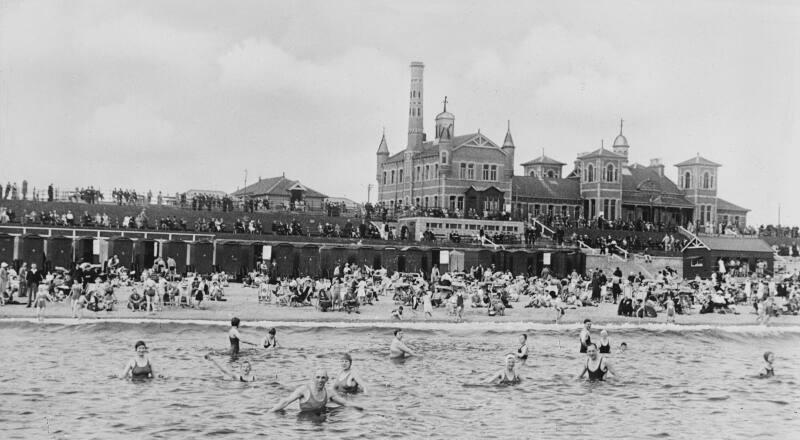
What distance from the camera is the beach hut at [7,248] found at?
153ft

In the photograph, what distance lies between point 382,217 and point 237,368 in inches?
1568

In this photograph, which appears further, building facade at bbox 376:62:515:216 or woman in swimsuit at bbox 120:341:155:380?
building facade at bbox 376:62:515:216

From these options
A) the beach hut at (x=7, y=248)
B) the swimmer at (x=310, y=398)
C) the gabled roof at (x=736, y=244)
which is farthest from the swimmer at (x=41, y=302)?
the gabled roof at (x=736, y=244)

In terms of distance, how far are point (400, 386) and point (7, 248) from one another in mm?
31251

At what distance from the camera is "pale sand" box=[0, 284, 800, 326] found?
30938 millimetres

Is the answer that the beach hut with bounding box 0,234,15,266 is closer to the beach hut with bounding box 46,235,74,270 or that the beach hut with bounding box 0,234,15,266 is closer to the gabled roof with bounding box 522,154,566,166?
the beach hut with bounding box 46,235,74,270

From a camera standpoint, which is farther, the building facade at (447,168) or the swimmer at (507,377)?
the building facade at (447,168)

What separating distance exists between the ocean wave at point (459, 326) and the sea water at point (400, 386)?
86 millimetres

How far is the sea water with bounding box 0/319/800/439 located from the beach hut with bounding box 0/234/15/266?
770 inches

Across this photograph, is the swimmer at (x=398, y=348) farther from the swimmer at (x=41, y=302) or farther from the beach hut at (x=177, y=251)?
the beach hut at (x=177, y=251)

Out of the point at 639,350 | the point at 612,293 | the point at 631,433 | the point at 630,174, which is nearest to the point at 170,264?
the point at 612,293

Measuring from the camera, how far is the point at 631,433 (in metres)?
18.7

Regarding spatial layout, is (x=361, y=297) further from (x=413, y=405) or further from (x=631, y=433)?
(x=631, y=433)

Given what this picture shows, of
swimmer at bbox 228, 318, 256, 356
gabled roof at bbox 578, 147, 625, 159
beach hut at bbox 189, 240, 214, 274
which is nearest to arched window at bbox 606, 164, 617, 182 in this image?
gabled roof at bbox 578, 147, 625, 159
